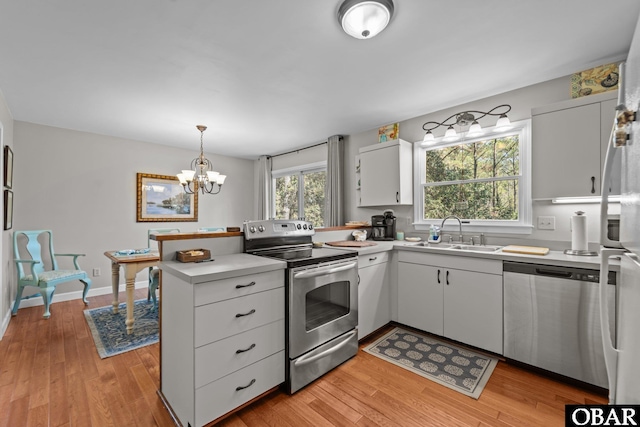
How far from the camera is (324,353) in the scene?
6.73ft

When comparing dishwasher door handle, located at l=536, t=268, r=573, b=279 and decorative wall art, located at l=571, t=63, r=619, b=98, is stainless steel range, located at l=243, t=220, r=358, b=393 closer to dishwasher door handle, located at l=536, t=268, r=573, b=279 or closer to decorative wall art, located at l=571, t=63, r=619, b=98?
dishwasher door handle, located at l=536, t=268, r=573, b=279

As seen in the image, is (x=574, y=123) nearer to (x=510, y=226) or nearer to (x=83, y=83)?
(x=510, y=226)

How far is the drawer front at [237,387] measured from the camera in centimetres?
149

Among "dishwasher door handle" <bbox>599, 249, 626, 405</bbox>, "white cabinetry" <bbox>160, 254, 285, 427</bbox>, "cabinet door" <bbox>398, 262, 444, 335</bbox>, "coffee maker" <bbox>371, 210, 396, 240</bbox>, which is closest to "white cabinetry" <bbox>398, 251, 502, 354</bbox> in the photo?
"cabinet door" <bbox>398, 262, 444, 335</bbox>

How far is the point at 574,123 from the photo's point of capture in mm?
2119

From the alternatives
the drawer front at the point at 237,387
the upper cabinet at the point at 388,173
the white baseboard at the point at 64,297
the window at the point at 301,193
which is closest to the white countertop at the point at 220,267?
the drawer front at the point at 237,387

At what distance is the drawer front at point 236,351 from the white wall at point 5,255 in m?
2.70

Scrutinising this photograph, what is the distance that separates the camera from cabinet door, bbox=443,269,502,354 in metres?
2.23

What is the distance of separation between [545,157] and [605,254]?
1529mm

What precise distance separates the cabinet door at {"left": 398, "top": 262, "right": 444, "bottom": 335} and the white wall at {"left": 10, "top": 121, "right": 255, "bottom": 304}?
4.01 meters

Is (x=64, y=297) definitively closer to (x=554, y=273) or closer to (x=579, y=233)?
(x=554, y=273)

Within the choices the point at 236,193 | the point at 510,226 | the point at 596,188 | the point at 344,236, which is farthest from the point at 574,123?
the point at 236,193

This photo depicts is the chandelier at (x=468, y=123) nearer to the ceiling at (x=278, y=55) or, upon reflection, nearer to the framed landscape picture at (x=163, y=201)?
the ceiling at (x=278, y=55)

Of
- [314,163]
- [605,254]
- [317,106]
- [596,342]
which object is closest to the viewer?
[605,254]
